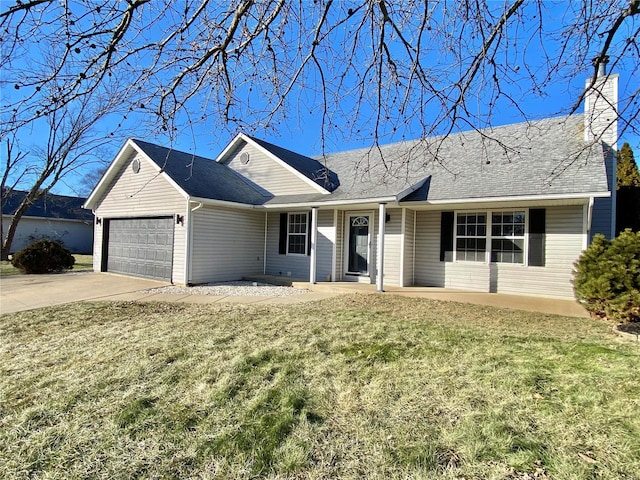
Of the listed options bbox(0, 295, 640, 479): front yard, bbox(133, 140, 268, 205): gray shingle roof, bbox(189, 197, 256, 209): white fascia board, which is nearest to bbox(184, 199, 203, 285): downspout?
bbox(189, 197, 256, 209): white fascia board

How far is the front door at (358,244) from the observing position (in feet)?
37.4

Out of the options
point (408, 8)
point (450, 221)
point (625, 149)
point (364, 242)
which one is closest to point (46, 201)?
point (364, 242)

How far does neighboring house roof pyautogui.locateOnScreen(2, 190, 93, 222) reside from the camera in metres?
26.7

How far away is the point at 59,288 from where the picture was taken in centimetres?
1016

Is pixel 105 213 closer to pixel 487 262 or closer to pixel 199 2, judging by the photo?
pixel 199 2

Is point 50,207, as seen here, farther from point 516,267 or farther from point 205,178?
point 516,267

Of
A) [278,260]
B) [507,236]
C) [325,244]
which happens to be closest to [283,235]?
[278,260]

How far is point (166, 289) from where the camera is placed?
10359mm

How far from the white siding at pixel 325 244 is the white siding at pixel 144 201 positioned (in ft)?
13.9

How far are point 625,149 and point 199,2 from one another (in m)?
16.6

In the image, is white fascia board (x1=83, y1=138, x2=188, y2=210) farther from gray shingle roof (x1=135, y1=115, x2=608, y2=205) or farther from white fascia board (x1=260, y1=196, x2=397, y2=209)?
white fascia board (x1=260, y1=196, x2=397, y2=209)

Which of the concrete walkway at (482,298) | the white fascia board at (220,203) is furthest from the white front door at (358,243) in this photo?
the white fascia board at (220,203)

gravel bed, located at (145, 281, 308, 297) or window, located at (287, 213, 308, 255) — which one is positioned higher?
window, located at (287, 213, 308, 255)

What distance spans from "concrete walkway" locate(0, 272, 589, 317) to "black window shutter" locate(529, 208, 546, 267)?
1.03 m
